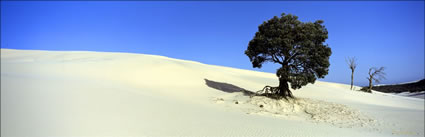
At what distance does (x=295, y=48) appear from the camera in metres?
14.3

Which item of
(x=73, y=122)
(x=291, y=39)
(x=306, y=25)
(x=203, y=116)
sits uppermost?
A: (x=306, y=25)

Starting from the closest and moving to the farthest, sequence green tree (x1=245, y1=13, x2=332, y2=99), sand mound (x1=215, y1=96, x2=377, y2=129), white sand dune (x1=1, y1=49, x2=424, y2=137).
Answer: white sand dune (x1=1, y1=49, x2=424, y2=137)
sand mound (x1=215, y1=96, x2=377, y2=129)
green tree (x1=245, y1=13, x2=332, y2=99)

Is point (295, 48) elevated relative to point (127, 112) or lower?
elevated

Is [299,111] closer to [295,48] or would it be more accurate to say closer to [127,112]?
[295,48]

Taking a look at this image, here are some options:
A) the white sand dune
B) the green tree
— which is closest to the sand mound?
the white sand dune

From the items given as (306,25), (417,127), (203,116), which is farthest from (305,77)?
(203,116)

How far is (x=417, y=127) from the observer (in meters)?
12.1

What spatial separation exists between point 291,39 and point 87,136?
12.8 metres

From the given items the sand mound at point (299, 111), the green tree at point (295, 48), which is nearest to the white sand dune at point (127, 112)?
the sand mound at point (299, 111)

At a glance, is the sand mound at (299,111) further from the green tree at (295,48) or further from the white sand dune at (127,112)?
the green tree at (295,48)

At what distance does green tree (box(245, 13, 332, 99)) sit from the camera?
1393 cm

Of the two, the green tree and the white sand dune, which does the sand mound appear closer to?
the white sand dune

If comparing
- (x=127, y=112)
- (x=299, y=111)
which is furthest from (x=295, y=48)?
(x=127, y=112)

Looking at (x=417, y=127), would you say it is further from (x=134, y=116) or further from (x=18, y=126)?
(x=18, y=126)
